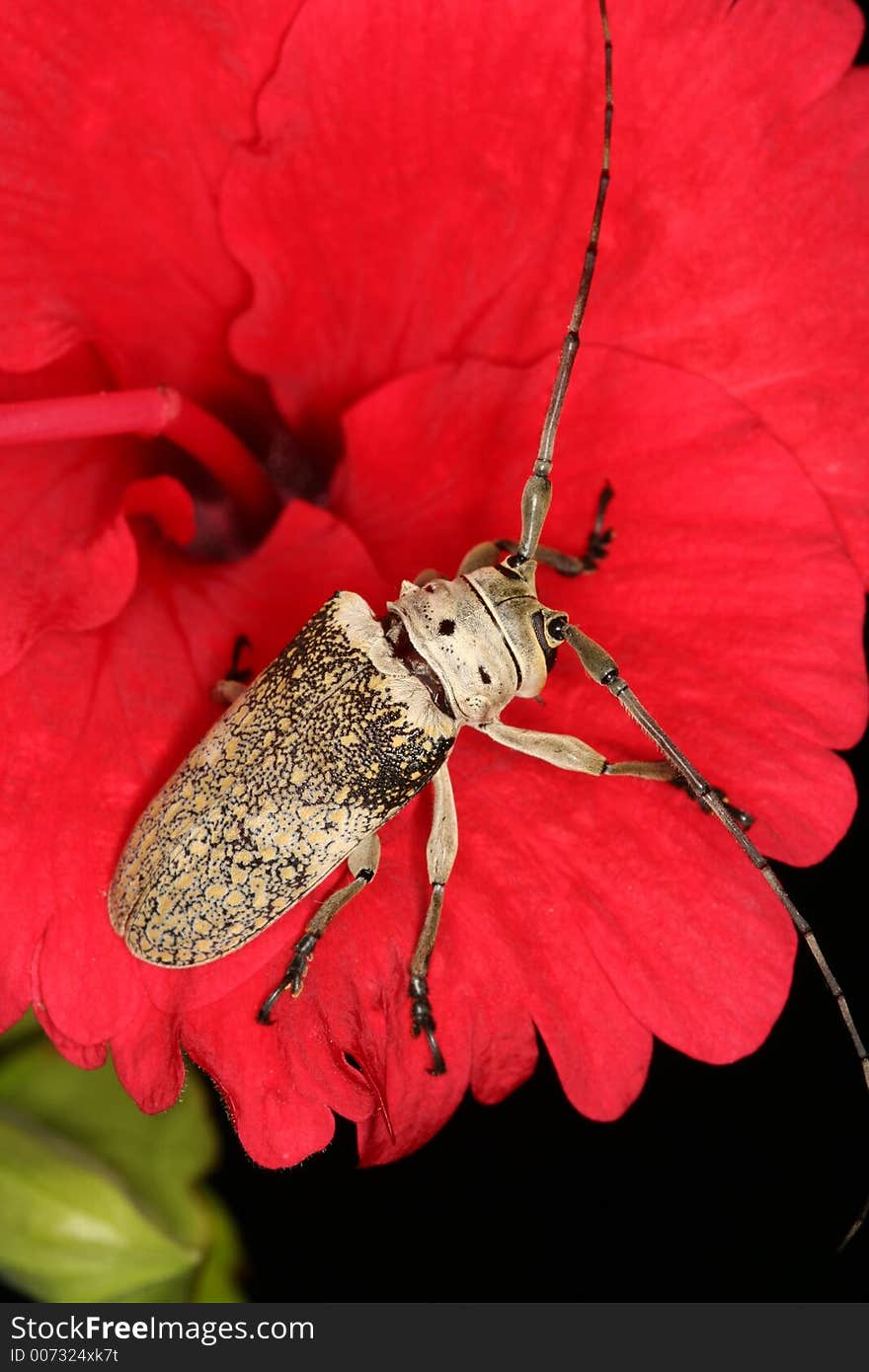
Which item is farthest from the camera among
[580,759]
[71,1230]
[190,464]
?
[71,1230]

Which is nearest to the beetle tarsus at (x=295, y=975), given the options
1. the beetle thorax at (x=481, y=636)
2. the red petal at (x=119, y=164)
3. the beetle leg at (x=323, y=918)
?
the beetle leg at (x=323, y=918)

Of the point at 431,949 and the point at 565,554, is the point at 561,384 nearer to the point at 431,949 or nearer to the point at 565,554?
the point at 565,554

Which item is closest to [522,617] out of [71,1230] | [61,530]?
[61,530]

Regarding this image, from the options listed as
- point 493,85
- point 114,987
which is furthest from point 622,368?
point 114,987

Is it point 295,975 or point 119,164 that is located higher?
point 119,164

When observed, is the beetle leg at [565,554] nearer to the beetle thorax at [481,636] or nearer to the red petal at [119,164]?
the beetle thorax at [481,636]
